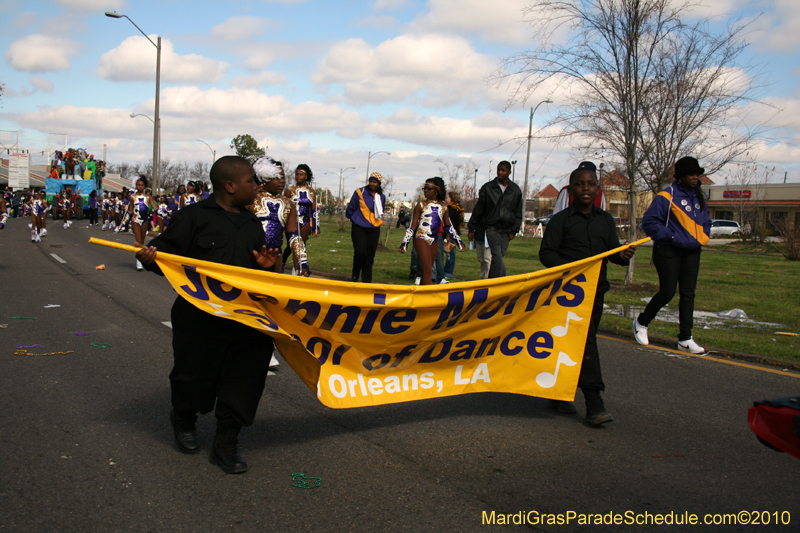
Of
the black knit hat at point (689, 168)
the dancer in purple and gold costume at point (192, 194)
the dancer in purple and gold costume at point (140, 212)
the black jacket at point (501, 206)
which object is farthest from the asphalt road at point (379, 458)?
the dancer in purple and gold costume at point (192, 194)

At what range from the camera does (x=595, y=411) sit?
455cm

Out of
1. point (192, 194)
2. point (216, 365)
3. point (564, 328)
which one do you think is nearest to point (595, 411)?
point (564, 328)

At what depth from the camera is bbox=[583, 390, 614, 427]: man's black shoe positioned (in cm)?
449

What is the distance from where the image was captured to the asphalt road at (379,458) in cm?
316

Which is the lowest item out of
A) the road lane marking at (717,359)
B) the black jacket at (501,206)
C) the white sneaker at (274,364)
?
the white sneaker at (274,364)

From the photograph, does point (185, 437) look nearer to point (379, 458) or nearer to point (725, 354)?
point (379, 458)

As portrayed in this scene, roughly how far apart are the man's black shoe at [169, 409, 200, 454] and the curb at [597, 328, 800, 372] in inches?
219

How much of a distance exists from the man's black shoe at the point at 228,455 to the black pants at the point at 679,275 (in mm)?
5067

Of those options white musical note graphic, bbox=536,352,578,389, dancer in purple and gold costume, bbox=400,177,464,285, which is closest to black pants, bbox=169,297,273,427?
white musical note graphic, bbox=536,352,578,389

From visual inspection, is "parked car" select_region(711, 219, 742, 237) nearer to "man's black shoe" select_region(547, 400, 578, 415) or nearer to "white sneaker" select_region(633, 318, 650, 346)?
"white sneaker" select_region(633, 318, 650, 346)

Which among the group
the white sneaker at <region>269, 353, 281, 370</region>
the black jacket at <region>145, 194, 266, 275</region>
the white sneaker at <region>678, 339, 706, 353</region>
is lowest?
the white sneaker at <region>269, 353, 281, 370</region>

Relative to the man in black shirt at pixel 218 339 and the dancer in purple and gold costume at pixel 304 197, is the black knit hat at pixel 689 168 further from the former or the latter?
the dancer in purple and gold costume at pixel 304 197

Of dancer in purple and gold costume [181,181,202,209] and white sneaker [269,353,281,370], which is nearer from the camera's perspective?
white sneaker [269,353,281,370]

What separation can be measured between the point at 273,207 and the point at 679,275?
4753 millimetres
